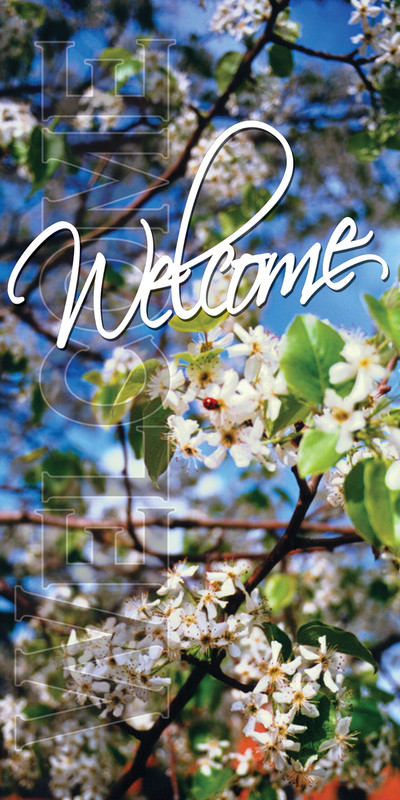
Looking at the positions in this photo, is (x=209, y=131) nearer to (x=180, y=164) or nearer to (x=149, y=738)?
(x=180, y=164)

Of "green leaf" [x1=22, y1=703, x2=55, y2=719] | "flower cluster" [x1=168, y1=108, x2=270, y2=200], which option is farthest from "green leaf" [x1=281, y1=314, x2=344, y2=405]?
"flower cluster" [x1=168, y1=108, x2=270, y2=200]

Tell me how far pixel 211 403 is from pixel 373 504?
0.19 metres

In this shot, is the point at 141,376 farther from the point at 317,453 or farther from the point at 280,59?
the point at 280,59

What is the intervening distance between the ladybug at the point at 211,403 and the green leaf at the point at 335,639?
0.32 meters

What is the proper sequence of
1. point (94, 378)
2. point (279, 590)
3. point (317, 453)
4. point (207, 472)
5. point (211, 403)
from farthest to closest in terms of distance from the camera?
point (207, 472), point (279, 590), point (94, 378), point (211, 403), point (317, 453)

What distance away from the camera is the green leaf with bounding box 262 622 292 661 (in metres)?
0.73

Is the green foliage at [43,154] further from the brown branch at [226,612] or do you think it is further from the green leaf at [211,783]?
the green leaf at [211,783]

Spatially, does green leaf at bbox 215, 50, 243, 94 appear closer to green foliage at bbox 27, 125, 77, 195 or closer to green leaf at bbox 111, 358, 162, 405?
green foliage at bbox 27, 125, 77, 195

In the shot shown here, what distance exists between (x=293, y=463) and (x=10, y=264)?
2316mm

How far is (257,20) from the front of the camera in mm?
1438

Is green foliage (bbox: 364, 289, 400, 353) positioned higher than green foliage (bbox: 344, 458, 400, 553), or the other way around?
green foliage (bbox: 364, 289, 400, 353)

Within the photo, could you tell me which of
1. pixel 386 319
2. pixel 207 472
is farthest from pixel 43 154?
pixel 207 472

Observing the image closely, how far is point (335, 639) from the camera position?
737 millimetres

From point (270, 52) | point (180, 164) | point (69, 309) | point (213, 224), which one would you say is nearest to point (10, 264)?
point (213, 224)
